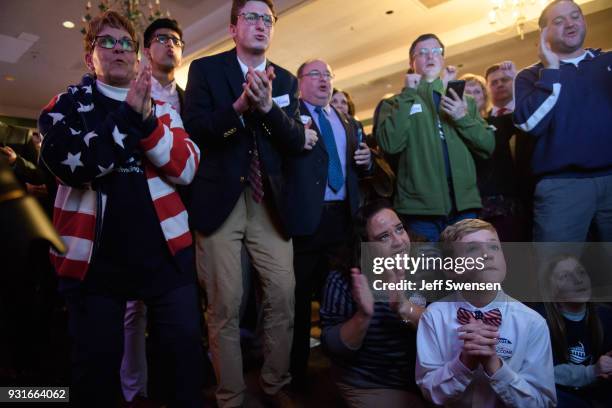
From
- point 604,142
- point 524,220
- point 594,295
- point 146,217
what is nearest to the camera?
point 146,217

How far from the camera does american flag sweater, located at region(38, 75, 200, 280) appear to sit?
104cm

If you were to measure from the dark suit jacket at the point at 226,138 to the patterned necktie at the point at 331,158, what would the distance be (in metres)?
0.40

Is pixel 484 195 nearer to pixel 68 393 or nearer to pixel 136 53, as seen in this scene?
pixel 136 53

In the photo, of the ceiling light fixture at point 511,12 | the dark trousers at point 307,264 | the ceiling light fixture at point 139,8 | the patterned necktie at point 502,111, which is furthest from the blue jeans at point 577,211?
the ceiling light fixture at point 139,8

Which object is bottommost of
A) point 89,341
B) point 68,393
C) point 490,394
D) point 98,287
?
point 490,394

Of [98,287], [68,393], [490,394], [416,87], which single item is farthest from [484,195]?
[68,393]

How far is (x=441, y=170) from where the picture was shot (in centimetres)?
186

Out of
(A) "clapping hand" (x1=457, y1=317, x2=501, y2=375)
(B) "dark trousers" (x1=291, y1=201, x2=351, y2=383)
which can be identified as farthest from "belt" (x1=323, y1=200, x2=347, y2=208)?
(A) "clapping hand" (x1=457, y1=317, x2=501, y2=375)

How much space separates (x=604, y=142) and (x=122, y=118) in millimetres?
2014

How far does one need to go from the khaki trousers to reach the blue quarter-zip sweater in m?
1.33

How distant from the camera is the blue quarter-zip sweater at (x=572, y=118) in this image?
1674 mm

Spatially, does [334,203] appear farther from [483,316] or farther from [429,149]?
[483,316]

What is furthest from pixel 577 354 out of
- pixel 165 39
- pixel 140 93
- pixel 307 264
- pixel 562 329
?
pixel 165 39

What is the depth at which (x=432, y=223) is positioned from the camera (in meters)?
1.85
